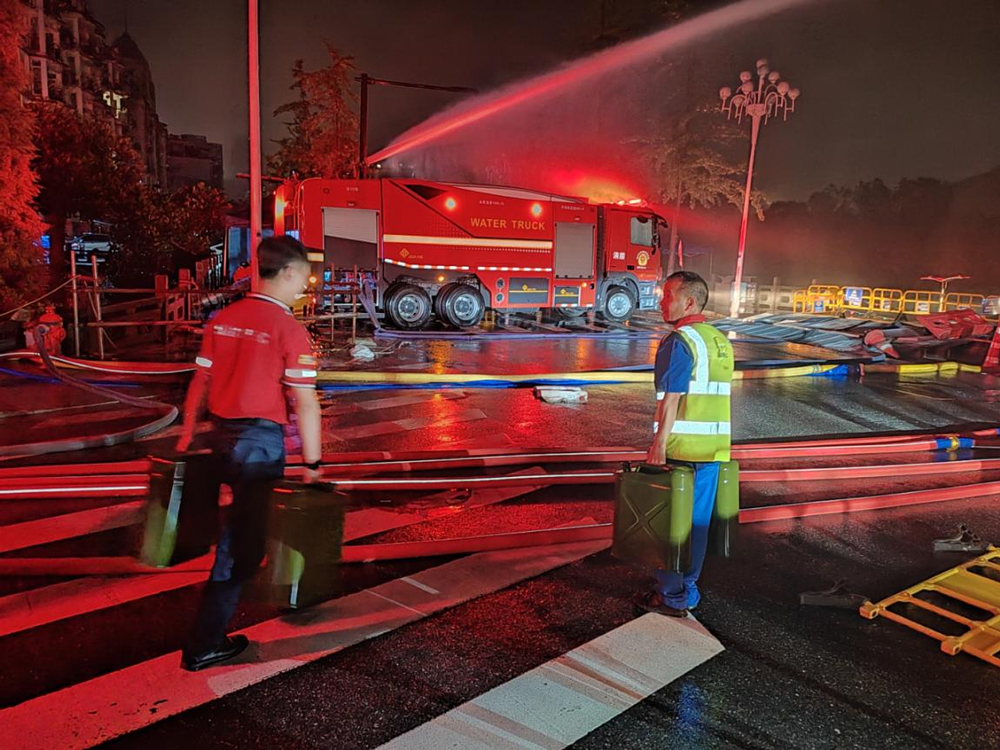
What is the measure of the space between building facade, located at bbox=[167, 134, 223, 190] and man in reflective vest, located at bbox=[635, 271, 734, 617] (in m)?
118

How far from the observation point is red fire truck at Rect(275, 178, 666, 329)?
15.6 meters

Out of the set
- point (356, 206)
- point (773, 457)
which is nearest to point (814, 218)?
point (356, 206)

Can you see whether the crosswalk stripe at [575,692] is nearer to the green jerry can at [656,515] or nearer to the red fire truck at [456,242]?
the green jerry can at [656,515]

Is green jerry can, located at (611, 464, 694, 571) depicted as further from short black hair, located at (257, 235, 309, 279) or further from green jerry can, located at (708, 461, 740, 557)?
short black hair, located at (257, 235, 309, 279)

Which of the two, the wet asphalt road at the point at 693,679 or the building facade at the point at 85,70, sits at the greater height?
the building facade at the point at 85,70

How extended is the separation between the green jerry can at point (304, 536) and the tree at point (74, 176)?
69.8 ft

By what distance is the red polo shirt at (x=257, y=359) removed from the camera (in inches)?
111

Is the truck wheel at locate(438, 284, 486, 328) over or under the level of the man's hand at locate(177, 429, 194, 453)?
over

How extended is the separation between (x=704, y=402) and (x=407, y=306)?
13.2 metres

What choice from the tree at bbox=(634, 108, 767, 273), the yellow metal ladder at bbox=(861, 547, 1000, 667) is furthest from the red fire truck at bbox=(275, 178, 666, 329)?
the yellow metal ladder at bbox=(861, 547, 1000, 667)

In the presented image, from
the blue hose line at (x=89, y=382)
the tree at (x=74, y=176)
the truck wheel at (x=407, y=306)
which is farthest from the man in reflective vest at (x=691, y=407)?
the tree at (x=74, y=176)

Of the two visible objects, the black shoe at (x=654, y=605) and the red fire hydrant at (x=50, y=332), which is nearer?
the black shoe at (x=654, y=605)

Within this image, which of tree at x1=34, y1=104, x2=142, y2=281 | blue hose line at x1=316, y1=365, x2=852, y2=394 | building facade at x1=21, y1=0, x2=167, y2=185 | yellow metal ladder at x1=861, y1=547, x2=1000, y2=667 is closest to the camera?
yellow metal ladder at x1=861, y1=547, x2=1000, y2=667

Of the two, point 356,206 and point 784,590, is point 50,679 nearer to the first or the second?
point 784,590
